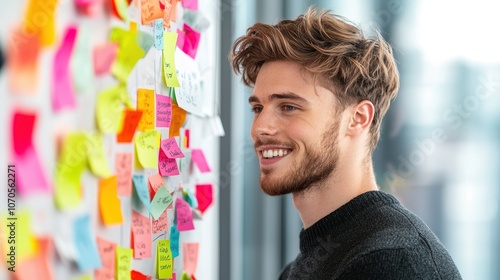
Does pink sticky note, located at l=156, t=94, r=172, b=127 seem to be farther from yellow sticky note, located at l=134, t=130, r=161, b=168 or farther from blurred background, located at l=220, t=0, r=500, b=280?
blurred background, located at l=220, t=0, r=500, b=280

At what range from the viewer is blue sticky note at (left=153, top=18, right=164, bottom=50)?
1276 mm

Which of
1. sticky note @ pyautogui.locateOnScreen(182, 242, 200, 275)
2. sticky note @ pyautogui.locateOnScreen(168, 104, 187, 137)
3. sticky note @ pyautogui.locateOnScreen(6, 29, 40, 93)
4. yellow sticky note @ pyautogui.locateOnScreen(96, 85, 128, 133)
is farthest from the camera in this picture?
sticky note @ pyautogui.locateOnScreen(182, 242, 200, 275)

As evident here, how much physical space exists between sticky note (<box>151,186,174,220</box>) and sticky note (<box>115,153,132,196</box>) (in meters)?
0.11

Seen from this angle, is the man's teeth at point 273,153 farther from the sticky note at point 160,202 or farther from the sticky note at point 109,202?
the sticky note at point 109,202

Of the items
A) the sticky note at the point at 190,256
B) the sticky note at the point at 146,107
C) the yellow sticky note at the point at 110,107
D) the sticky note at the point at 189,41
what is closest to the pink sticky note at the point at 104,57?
the yellow sticky note at the point at 110,107

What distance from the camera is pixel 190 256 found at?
5.12 feet

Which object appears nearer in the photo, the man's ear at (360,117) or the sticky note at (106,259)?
the sticky note at (106,259)

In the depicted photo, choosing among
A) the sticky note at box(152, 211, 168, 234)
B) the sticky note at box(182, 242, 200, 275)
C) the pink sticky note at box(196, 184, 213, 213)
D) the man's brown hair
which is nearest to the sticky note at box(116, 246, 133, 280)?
the sticky note at box(152, 211, 168, 234)

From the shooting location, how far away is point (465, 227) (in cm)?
184

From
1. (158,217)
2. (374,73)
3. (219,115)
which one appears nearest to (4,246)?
(158,217)

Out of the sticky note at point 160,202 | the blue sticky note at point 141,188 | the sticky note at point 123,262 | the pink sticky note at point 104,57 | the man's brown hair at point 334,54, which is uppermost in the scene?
the man's brown hair at point 334,54

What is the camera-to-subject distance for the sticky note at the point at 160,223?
1307mm

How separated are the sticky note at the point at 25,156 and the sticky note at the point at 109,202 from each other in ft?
0.59

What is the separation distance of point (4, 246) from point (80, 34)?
323 mm
